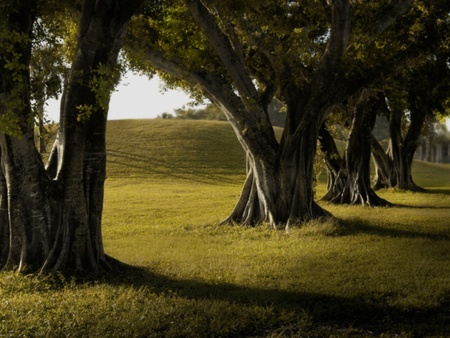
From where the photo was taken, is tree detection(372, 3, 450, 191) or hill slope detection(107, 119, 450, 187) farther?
hill slope detection(107, 119, 450, 187)

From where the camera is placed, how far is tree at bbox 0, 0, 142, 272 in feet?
34.5

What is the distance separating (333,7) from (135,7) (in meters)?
7.58

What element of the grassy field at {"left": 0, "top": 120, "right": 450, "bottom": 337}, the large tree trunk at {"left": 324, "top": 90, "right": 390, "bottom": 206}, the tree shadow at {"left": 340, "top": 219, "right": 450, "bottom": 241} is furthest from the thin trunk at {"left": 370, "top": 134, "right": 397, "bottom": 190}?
the tree shadow at {"left": 340, "top": 219, "right": 450, "bottom": 241}

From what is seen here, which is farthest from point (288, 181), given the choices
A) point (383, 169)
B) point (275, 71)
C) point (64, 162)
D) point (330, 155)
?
point (383, 169)

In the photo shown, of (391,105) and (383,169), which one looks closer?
(391,105)

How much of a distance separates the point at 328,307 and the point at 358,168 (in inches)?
731

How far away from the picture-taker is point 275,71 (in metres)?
17.3

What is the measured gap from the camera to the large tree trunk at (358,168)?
1019 inches

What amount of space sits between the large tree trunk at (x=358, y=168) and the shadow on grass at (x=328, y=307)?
1702 centimetres

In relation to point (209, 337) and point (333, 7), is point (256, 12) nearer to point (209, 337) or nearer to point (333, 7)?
point (333, 7)

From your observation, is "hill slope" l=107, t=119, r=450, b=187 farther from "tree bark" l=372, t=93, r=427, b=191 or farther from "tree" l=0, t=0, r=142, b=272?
"tree" l=0, t=0, r=142, b=272

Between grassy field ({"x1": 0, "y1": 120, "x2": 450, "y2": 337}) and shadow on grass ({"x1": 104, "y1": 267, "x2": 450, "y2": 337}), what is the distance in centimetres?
2

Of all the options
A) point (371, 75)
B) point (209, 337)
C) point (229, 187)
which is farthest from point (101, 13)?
point (229, 187)

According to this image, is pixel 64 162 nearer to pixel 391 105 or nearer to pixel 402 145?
pixel 391 105
